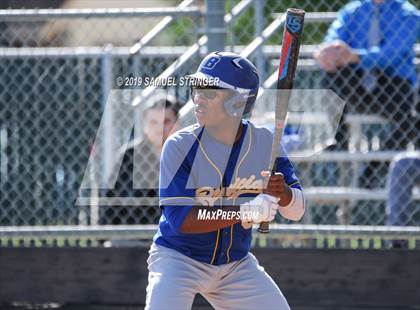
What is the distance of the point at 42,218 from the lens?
6.15 meters

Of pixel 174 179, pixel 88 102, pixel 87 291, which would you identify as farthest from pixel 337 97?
pixel 174 179

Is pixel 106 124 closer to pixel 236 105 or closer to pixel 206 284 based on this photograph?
pixel 236 105

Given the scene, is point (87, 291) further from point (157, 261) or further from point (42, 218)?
point (157, 261)

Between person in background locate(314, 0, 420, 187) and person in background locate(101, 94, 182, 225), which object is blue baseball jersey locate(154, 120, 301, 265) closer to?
person in background locate(101, 94, 182, 225)

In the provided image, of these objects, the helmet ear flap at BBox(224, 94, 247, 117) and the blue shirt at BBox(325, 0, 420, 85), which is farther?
the blue shirt at BBox(325, 0, 420, 85)

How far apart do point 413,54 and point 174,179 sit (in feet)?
10.1

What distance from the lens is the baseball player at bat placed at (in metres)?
3.82

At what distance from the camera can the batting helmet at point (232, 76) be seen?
12.8 ft

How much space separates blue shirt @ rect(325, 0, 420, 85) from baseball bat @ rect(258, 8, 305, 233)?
8.62ft

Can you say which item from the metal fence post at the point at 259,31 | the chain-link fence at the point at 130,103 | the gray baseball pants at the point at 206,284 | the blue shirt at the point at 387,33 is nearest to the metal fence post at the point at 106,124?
the chain-link fence at the point at 130,103

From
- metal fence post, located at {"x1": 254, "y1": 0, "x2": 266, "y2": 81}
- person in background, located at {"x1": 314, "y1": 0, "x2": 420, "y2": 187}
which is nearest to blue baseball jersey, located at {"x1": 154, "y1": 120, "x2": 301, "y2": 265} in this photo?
person in background, located at {"x1": 314, "y1": 0, "x2": 420, "y2": 187}

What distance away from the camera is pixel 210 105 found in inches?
156

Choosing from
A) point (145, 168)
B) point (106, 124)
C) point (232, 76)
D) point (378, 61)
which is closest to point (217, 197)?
point (232, 76)

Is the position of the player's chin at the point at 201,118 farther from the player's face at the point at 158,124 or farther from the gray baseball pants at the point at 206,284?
the player's face at the point at 158,124
